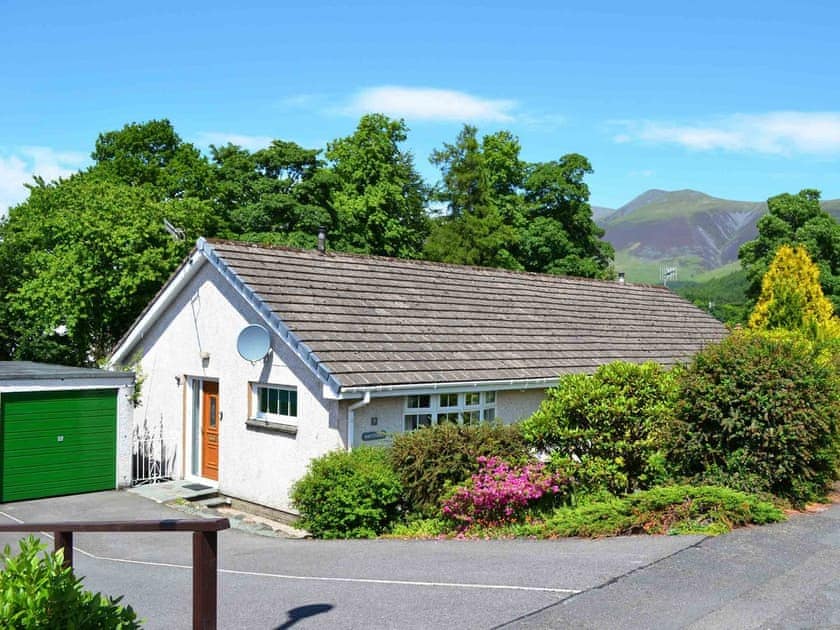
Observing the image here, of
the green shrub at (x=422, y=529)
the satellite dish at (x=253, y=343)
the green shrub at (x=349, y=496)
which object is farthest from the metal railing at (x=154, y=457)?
the green shrub at (x=422, y=529)

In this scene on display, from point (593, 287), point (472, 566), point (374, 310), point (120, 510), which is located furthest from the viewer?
point (593, 287)

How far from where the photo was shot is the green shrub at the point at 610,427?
12.9 m

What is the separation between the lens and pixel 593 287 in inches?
1000

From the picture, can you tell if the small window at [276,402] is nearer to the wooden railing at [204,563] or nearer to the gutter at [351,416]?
the gutter at [351,416]

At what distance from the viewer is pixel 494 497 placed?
1184cm

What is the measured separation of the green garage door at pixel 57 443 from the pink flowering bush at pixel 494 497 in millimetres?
8353

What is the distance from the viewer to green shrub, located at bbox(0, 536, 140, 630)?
161 inches

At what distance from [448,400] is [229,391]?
462cm

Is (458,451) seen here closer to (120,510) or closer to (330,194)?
(120,510)

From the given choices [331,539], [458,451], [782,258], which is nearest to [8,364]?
[331,539]

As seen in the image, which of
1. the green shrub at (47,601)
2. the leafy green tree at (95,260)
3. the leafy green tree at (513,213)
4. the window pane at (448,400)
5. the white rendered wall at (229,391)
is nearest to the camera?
the green shrub at (47,601)

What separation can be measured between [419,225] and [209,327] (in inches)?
1229

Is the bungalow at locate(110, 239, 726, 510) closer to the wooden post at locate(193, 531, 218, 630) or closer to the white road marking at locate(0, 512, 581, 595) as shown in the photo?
the white road marking at locate(0, 512, 581, 595)

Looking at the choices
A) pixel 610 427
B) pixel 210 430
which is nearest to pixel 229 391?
pixel 210 430
